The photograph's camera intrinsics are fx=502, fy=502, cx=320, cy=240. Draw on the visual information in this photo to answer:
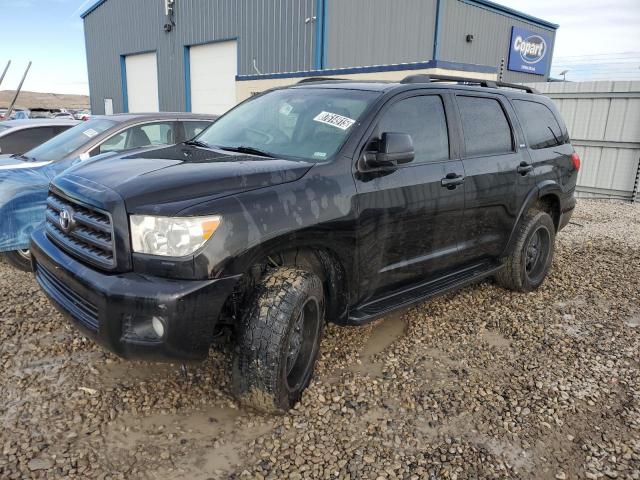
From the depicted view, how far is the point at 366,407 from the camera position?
299 cm

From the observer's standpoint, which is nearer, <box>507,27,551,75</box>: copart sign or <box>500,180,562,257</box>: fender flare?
<box>500,180,562,257</box>: fender flare

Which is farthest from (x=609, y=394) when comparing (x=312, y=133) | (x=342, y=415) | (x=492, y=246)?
(x=312, y=133)

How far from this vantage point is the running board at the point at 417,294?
3.23 meters

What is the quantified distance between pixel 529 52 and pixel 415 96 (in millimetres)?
22577

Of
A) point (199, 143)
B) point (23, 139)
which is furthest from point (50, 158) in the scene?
point (199, 143)

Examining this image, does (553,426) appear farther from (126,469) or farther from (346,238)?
(126,469)

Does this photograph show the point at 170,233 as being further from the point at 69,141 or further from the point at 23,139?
the point at 23,139

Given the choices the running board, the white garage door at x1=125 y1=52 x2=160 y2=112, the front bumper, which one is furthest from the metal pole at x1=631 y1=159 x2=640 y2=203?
the white garage door at x1=125 y1=52 x2=160 y2=112

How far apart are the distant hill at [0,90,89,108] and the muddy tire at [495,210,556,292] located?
227ft

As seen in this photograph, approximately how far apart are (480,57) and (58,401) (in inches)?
828

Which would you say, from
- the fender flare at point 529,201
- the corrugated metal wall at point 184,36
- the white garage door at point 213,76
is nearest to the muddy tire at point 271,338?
the fender flare at point 529,201

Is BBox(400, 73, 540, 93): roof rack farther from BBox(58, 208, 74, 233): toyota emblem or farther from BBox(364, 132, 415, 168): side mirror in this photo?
BBox(58, 208, 74, 233): toyota emblem

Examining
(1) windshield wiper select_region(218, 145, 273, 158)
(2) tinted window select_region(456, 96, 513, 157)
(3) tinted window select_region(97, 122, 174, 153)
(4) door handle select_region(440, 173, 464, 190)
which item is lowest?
(4) door handle select_region(440, 173, 464, 190)

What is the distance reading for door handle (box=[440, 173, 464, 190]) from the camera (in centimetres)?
361
